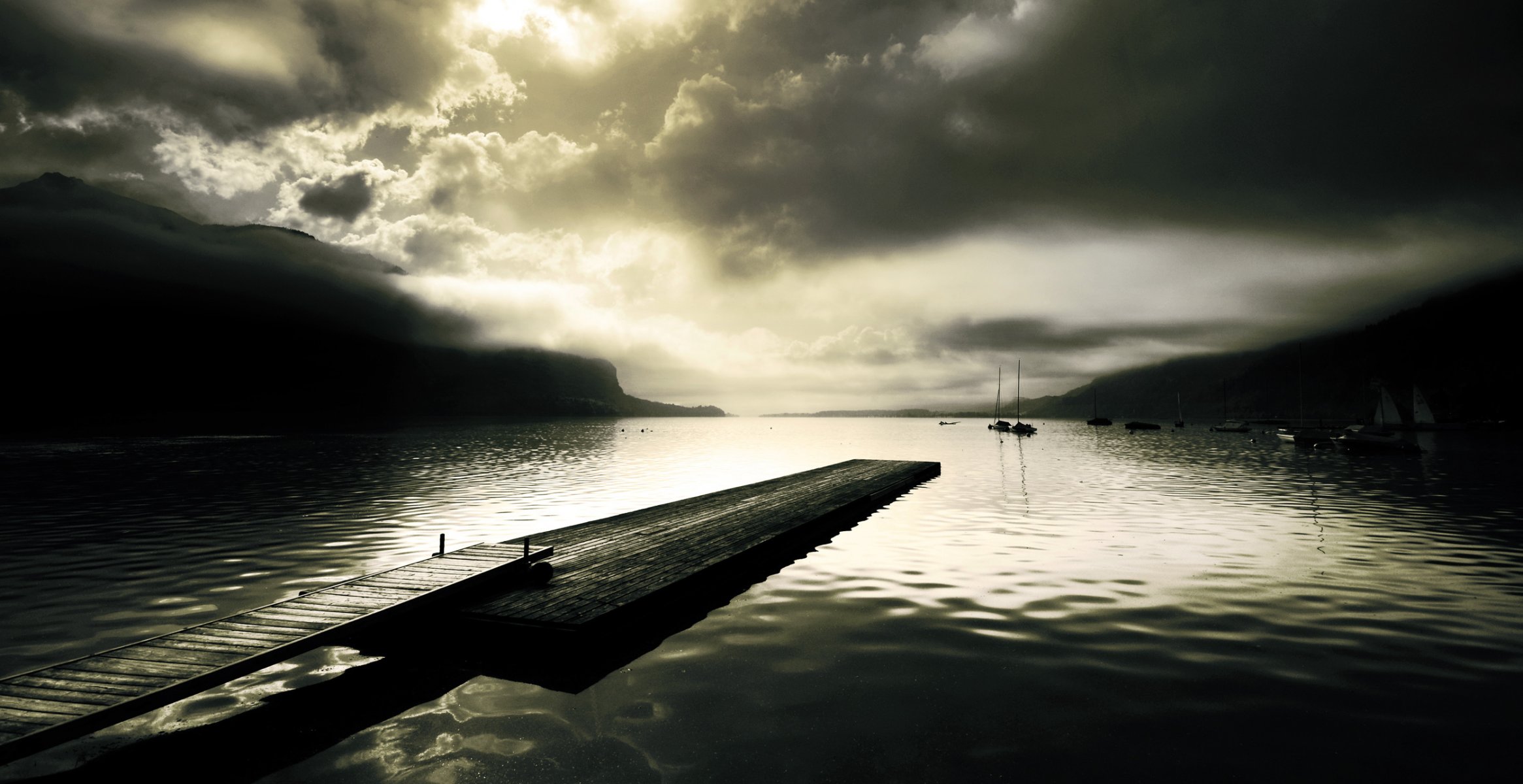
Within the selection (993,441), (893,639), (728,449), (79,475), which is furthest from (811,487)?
(993,441)

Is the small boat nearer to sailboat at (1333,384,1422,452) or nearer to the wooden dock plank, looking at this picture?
sailboat at (1333,384,1422,452)

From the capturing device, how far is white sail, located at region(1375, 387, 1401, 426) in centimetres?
7656

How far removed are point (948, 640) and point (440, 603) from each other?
757cm

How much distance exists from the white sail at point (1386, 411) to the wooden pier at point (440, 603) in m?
93.1

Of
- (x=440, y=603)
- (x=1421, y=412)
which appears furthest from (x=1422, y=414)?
(x=440, y=603)

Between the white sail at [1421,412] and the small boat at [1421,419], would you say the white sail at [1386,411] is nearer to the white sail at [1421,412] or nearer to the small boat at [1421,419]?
the small boat at [1421,419]

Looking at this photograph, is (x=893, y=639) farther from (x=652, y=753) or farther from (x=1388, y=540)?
(x=1388, y=540)

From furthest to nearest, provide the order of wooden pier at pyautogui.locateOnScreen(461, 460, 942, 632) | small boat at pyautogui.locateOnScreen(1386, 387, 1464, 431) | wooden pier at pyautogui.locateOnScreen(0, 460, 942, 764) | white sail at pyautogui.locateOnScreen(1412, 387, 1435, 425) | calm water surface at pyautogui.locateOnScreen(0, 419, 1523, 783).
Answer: white sail at pyautogui.locateOnScreen(1412, 387, 1435, 425) < small boat at pyautogui.locateOnScreen(1386, 387, 1464, 431) < wooden pier at pyautogui.locateOnScreen(461, 460, 942, 632) < calm water surface at pyautogui.locateOnScreen(0, 419, 1523, 783) < wooden pier at pyautogui.locateOnScreen(0, 460, 942, 764)

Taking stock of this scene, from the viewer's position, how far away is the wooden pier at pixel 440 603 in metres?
5.37

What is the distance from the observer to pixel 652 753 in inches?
242

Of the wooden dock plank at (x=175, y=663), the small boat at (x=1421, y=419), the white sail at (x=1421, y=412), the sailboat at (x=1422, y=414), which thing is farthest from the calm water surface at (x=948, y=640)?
the white sail at (x=1421, y=412)

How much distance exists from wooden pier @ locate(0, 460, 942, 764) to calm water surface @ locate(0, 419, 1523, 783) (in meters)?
0.90

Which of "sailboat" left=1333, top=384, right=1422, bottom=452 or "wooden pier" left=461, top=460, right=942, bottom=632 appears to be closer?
"wooden pier" left=461, top=460, right=942, bottom=632

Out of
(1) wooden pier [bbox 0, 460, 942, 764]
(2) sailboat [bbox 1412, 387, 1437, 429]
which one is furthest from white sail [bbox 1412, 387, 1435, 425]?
(1) wooden pier [bbox 0, 460, 942, 764]
